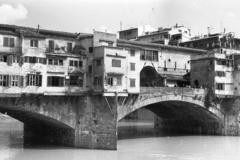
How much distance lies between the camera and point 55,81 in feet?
117

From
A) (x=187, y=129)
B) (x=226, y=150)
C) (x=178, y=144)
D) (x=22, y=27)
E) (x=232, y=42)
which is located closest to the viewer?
(x=22, y=27)

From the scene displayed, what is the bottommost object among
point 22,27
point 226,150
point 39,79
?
point 226,150

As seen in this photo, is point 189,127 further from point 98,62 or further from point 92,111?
point 98,62

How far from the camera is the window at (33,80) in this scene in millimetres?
33594

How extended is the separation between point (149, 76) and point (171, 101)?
694cm

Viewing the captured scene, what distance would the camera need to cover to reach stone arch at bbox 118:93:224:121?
40078 mm

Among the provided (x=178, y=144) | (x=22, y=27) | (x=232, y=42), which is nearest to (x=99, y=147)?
(x=178, y=144)

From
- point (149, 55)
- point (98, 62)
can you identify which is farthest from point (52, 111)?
point (149, 55)

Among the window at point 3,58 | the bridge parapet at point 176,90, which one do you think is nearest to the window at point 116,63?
the bridge parapet at point 176,90

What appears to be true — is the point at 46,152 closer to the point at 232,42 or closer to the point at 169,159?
the point at 169,159

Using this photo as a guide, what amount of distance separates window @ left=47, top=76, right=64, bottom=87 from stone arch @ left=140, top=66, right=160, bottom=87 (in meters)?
18.3

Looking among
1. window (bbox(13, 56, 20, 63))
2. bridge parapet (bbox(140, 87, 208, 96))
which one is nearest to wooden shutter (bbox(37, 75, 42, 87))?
window (bbox(13, 56, 20, 63))

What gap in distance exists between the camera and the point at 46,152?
117 feet

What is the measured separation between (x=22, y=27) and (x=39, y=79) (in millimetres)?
6767
